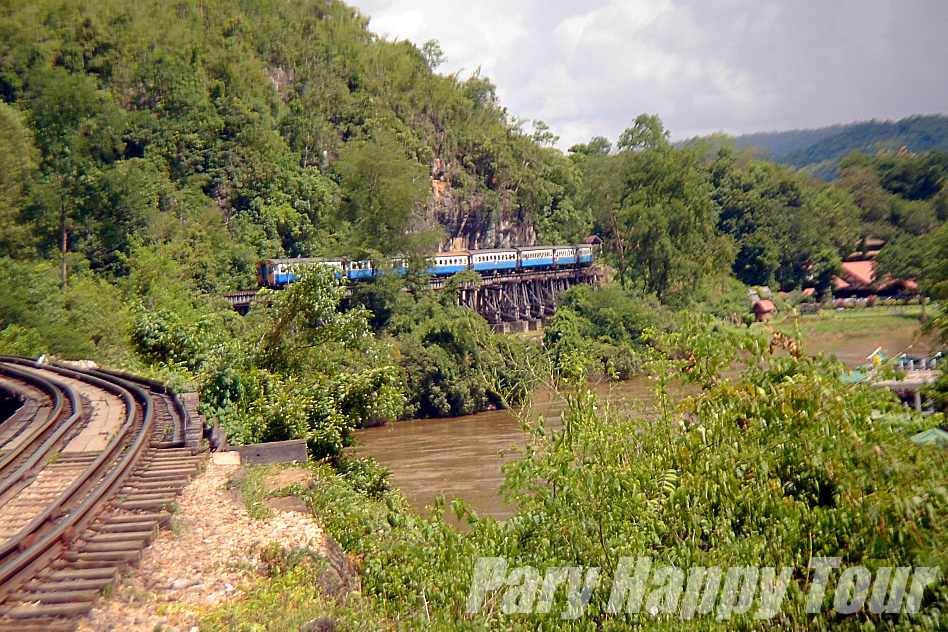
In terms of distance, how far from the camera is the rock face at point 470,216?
2319 inches

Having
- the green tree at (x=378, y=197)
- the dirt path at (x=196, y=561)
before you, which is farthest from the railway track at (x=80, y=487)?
the green tree at (x=378, y=197)

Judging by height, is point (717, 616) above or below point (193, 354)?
below

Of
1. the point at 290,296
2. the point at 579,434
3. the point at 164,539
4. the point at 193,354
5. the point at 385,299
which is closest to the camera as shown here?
the point at 164,539

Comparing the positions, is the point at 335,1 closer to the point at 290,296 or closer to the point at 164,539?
the point at 290,296

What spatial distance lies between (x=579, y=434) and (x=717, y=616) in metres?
1.87

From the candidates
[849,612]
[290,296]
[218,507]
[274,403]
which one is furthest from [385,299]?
[849,612]

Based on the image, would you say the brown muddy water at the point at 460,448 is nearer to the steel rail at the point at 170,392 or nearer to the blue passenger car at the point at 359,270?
the steel rail at the point at 170,392

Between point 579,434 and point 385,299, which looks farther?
point 385,299

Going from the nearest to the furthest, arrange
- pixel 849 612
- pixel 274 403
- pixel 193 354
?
1. pixel 849 612
2. pixel 274 403
3. pixel 193 354

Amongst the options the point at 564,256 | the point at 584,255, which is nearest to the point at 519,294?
the point at 564,256

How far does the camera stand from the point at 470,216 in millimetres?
60281

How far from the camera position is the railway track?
5.25 metres

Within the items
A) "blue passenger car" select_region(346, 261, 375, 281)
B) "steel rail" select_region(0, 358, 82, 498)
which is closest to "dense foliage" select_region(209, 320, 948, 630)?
"steel rail" select_region(0, 358, 82, 498)

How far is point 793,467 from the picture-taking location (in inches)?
260
